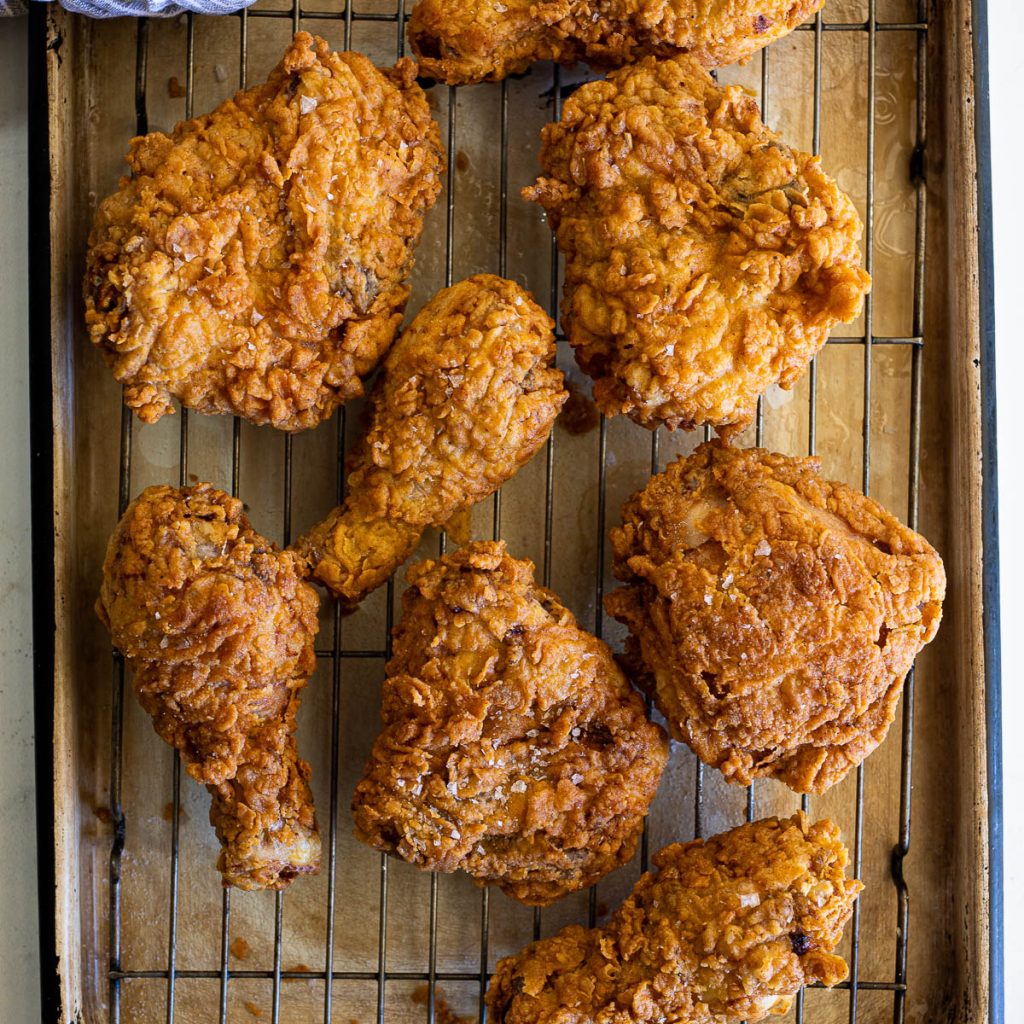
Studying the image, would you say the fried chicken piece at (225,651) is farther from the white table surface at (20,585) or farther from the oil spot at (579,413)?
the oil spot at (579,413)

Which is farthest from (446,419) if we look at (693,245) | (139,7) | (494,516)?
(139,7)

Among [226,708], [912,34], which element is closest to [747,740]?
[226,708]

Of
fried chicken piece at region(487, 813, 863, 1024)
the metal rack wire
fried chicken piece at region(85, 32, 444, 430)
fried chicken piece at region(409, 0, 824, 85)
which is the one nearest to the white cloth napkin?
the metal rack wire

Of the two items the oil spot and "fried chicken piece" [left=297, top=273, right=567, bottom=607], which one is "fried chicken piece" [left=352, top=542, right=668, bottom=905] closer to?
"fried chicken piece" [left=297, top=273, right=567, bottom=607]

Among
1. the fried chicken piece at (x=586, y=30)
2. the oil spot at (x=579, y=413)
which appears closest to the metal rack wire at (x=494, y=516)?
the oil spot at (x=579, y=413)

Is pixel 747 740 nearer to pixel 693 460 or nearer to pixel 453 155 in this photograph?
pixel 693 460

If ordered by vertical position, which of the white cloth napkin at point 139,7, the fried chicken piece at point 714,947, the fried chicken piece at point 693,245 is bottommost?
the fried chicken piece at point 714,947
